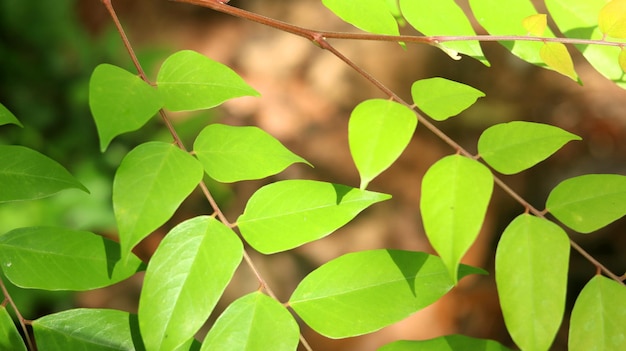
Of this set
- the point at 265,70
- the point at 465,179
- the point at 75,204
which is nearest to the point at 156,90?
the point at 465,179

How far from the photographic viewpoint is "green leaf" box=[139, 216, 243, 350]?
611 millimetres

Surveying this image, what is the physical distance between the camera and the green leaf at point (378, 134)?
60 centimetres

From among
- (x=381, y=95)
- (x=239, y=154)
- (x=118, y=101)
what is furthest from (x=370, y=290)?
(x=381, y=95)

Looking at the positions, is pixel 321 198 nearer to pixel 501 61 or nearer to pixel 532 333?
pixel 532 333

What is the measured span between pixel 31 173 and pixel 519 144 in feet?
1.74

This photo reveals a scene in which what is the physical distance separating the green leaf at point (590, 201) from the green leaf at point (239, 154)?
282 millimetres

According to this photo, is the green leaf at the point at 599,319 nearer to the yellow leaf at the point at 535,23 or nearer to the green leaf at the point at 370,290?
the green leaf at the point at 370,290

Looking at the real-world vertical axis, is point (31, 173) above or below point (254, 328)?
above

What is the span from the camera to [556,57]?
2.39 ft

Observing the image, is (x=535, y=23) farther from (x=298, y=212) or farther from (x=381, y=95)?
(x=381, y=95)

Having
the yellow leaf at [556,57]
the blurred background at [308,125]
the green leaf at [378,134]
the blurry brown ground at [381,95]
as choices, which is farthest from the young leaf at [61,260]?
the blurry brown ground at [381,95]

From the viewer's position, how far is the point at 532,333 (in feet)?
1.92

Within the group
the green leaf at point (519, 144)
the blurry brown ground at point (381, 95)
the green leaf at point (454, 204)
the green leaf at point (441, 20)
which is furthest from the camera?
the blurry brown ground at point (381, 95)

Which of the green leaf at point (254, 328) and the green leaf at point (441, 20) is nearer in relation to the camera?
the green leaf at point (254, 328)
